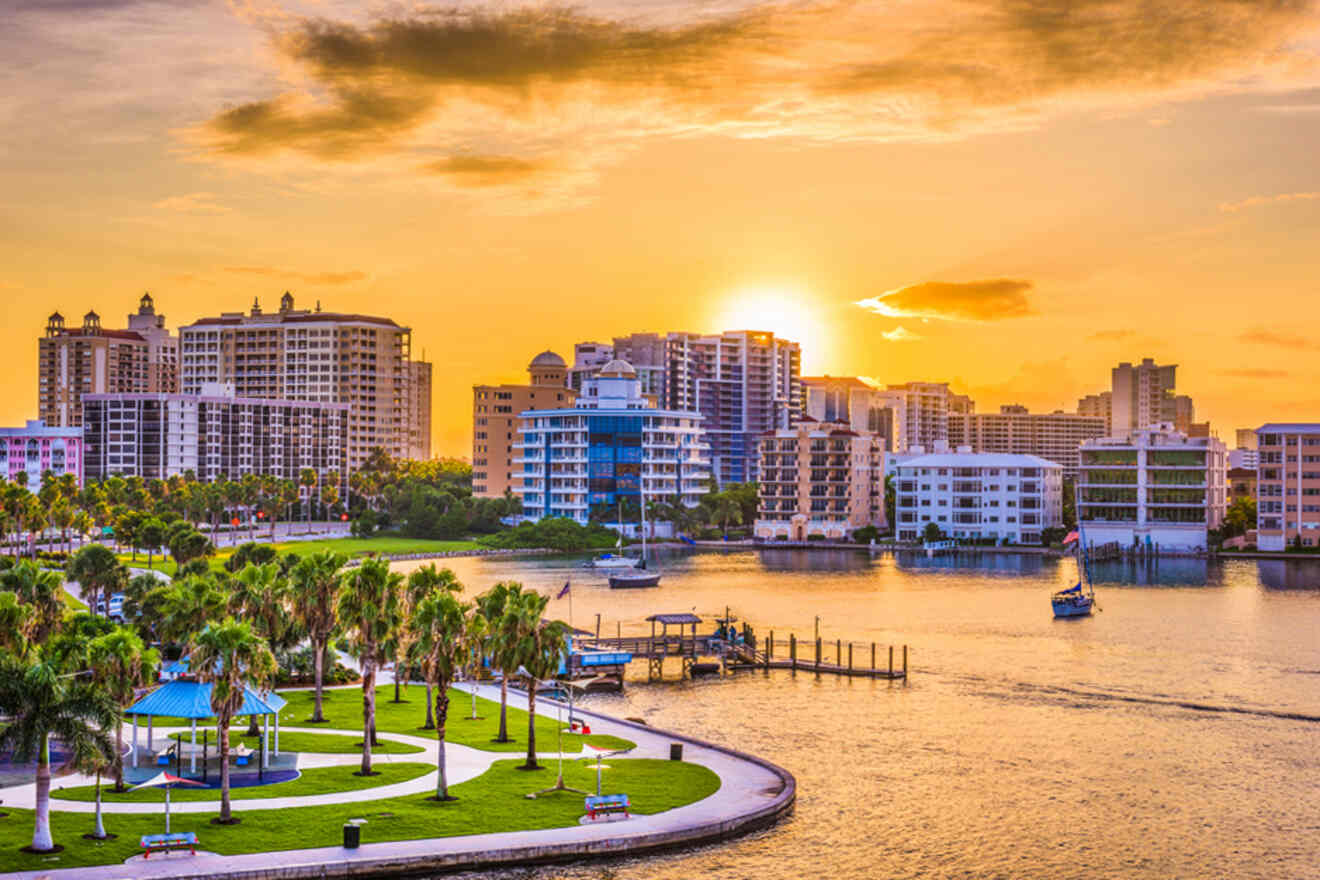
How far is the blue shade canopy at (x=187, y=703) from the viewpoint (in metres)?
56.0

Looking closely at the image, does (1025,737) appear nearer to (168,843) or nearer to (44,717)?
(168,843)

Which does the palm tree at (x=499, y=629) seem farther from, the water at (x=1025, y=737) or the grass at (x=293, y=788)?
the water at (x=1025, y=737)

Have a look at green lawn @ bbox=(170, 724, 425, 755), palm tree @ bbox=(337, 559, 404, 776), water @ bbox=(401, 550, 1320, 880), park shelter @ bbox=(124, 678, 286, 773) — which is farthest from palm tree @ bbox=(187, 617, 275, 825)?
water @ bbox=(401, 550, 1320, 880)

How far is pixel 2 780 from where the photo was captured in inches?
2169

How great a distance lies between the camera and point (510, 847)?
47906 millimetres

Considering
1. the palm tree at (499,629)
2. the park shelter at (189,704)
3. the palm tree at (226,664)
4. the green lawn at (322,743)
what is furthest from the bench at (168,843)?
the palm tree at (499,629)

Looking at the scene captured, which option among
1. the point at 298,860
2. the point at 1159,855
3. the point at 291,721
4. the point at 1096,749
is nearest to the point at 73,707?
the point at 298,860

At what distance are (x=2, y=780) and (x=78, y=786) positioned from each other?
12.1 ft

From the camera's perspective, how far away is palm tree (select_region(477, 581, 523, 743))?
60.3 meters

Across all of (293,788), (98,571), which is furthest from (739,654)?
(293,788)

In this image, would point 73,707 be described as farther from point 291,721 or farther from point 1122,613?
point 1122,613

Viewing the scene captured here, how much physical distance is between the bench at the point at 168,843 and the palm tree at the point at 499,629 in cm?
1741

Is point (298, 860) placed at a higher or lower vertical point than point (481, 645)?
lower

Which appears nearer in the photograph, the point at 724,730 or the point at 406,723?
the point at 406,723
